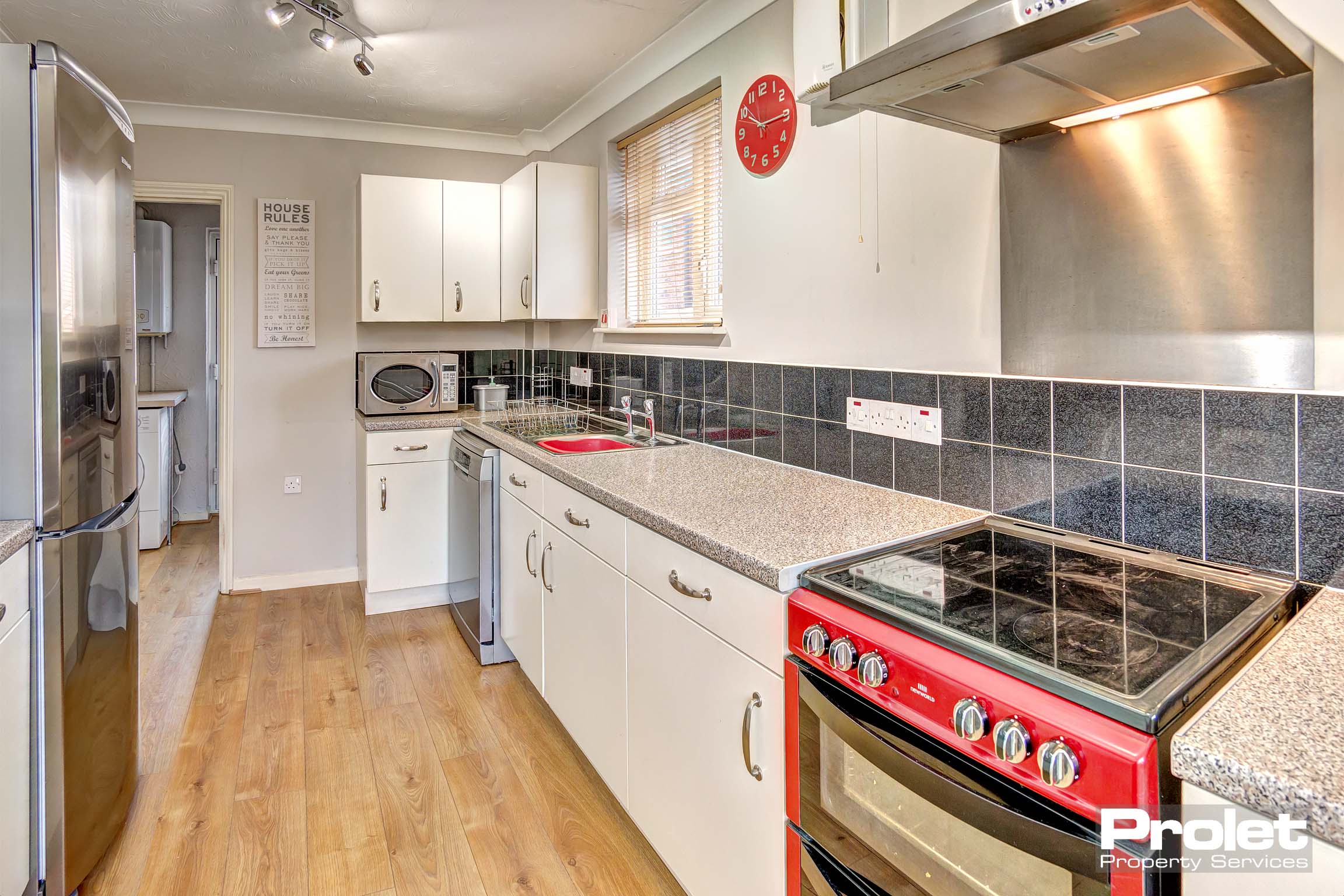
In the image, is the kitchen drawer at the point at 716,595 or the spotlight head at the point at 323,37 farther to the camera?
the spotlight head at the point at 323,37

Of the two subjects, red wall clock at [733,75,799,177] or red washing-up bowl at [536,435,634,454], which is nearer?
red wall clock at [733,75,799,177]

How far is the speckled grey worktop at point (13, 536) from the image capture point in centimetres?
144

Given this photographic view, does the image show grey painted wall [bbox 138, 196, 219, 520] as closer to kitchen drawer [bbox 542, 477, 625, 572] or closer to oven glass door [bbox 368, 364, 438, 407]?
oven glass door [bbox 368, 364, 438, 407]

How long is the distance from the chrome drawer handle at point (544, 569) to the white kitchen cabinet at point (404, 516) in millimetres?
1387

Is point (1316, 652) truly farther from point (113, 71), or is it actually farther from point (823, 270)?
point (113, 71)

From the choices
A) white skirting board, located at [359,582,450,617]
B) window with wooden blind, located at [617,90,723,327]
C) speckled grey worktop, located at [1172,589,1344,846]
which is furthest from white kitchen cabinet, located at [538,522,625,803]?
white skirting board, located at [359,582,450,617]

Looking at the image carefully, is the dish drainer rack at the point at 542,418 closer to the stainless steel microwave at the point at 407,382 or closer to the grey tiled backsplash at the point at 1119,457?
the stainless steel microwave at the point at 407,382

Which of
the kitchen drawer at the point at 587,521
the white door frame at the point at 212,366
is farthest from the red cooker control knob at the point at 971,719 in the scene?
the white door frame at the point at 212,366

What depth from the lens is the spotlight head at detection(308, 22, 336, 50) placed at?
262cm

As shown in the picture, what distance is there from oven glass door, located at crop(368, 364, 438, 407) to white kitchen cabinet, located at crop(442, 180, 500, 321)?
0.33 m

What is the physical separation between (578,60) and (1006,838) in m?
3.07

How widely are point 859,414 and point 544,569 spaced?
108 centimetres

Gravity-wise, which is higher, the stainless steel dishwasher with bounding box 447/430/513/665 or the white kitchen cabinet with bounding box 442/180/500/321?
the white kitchen cabinet with bounding box 442/180/500/321

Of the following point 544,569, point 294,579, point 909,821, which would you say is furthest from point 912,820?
point 294,579
